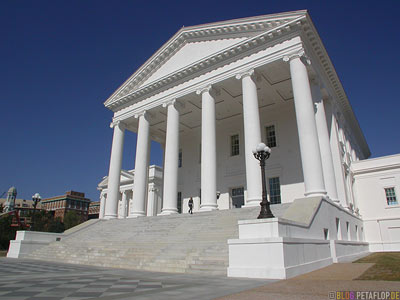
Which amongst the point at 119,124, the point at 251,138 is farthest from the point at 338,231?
the point at 119,124

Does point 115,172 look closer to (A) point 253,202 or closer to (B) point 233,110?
(B) point 233,110

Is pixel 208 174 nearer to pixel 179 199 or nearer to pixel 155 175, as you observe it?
pixel 179 199

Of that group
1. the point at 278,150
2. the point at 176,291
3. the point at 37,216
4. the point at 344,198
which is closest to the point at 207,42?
the point at 278,150

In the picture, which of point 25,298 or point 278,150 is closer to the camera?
point 25,298

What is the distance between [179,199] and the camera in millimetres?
34125

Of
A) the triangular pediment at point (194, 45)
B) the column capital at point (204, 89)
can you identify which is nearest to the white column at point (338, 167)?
the triangular pediment at point (194, 45)

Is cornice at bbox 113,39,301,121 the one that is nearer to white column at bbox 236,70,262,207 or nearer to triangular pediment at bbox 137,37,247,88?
white column at bbox 236,70,262,207

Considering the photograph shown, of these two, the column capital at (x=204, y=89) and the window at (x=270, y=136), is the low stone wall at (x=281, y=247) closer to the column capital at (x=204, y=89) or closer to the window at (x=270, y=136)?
the column capital at (x=204, y=89)

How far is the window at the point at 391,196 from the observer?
90.1ft

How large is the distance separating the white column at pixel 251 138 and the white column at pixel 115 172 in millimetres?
14332

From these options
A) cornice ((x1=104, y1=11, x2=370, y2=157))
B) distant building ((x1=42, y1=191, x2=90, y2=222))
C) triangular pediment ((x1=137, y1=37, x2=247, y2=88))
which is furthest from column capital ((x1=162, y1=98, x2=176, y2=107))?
distant building ((x1=42, y1=191, x2=90, y2=222))

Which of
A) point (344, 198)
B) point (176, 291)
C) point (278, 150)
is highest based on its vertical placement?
point (278, 150)

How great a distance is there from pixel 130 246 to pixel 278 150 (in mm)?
16968

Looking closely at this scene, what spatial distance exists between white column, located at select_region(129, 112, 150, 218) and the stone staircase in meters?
2.20
